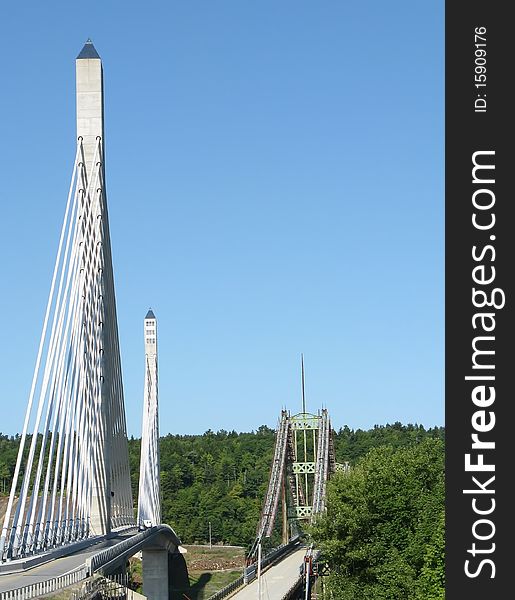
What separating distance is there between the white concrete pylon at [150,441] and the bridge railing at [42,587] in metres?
42.5

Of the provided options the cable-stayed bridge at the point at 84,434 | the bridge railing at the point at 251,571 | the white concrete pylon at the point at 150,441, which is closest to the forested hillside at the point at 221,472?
the bridge railing at the point at 251,571

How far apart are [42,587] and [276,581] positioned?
4124 centimetres

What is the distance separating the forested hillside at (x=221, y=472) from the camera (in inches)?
5197

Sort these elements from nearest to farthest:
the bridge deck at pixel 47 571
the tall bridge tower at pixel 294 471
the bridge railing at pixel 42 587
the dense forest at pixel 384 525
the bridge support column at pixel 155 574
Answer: the bridge railing at pixel 42 587, the bridge deck at pixel 47 571, the dense forest at pixel 384 525, the bridge support column at pixel 155 574, the tall bridge tower at pixel 294 471

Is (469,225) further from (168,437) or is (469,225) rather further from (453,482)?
(168,437)

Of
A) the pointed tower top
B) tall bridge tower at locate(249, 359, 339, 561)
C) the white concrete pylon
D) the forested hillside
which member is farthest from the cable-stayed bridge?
the forested hillside

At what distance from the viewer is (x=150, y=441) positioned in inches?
3506

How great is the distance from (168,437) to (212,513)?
66.7 meters

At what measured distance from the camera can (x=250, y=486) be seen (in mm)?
149500

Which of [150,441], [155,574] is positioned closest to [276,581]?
[155,574]

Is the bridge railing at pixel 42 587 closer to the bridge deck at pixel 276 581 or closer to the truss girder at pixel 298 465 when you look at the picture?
the bridge deck at pixel 276 581

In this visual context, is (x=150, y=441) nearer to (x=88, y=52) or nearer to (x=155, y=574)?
(x=155, y=574)

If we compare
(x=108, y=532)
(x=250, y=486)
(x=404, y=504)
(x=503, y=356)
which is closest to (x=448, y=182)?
(x=503, y=356)

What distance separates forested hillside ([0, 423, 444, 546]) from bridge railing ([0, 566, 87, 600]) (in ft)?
296
